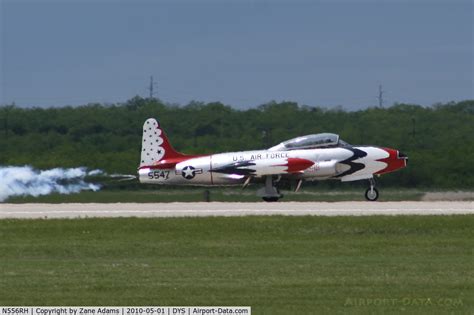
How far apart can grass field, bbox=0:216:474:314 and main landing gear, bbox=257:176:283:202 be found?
8.85 metres

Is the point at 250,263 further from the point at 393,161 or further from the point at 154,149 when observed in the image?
the point at 154,149

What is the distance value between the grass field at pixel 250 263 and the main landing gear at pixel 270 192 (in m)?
8.85

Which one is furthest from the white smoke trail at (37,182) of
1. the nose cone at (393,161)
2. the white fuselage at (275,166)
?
the nose cone at (393,161)

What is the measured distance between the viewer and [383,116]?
51.8 metres

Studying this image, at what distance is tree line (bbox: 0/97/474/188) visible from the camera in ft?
135

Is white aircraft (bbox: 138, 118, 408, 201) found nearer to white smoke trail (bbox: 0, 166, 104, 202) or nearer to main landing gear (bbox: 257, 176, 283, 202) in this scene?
main landing gear (bbox: 257, 176, 283, 202)

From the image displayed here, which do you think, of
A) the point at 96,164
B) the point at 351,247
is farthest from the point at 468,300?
the point at 96,164

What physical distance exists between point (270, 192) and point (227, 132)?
456 inches

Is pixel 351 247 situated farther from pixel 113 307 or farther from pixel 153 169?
pixel 153 169

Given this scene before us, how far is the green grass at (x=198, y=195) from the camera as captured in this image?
38.0 metres

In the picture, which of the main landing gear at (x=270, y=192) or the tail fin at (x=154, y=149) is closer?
the main landing gear at (x=270, y=192)

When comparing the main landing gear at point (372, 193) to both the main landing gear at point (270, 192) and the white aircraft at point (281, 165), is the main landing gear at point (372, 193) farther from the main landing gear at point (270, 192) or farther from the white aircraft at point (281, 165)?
the main landing gear at point (270, 192)

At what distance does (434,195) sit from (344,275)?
20.5m

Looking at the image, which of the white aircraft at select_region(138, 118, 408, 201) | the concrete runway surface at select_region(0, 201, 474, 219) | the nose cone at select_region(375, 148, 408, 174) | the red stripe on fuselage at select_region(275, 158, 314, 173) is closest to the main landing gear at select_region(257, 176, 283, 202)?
the white aircraft at select_region(138, 118, 408, 201)
